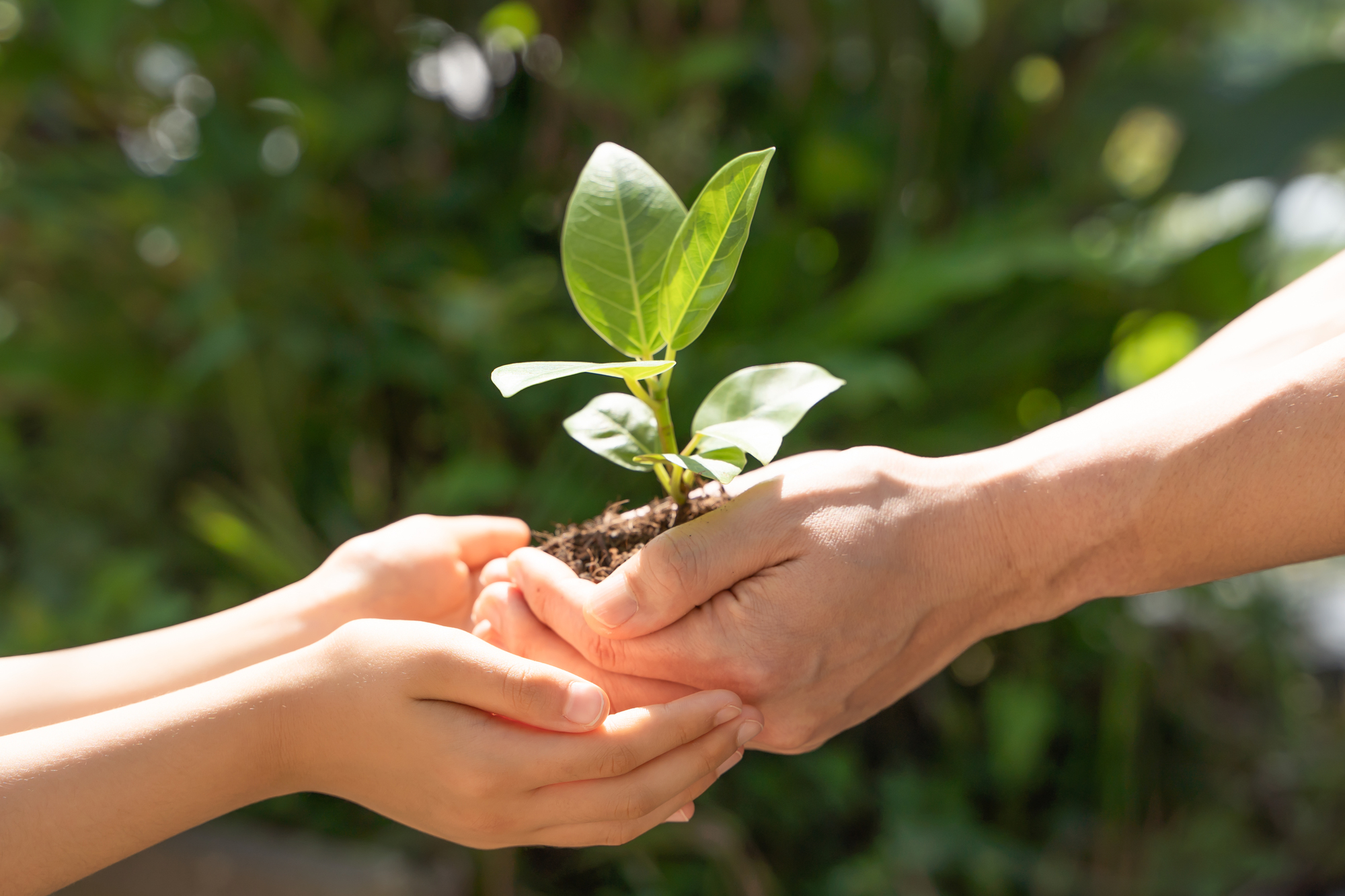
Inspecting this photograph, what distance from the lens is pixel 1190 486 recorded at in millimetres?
698

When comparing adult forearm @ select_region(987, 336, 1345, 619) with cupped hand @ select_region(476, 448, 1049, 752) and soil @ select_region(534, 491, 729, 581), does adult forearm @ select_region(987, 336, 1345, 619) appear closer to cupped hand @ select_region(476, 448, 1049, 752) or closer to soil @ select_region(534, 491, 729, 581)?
cupped hand @ select_region(476, 448, 1049, 752)

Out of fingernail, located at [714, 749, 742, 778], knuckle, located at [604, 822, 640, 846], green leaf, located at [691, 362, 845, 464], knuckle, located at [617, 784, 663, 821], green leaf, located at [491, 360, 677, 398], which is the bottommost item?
knuckle, located at [604, 822, 640, 846]

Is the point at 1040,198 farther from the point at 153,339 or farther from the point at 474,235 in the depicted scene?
the point at 153,339

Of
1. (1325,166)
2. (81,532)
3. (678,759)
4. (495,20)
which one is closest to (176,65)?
(495,20)

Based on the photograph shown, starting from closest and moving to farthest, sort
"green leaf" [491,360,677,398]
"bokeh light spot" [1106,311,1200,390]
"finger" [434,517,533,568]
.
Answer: "green leaf" [491,360,677,398], "finger" [434,517,533,568], "bokeh light spot" [1106,311,1200,390]

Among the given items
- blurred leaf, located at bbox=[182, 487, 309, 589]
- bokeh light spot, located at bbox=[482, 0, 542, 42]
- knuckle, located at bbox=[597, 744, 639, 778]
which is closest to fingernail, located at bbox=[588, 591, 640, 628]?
knuckle, located at bbox=[597, 744, 639, 778]

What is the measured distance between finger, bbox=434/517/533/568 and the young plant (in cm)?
24

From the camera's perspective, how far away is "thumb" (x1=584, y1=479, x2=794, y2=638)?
68 cm

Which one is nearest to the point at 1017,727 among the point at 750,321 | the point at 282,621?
the point at 750,321

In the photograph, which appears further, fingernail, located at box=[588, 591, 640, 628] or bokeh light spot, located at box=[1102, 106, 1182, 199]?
bokeh light spot, located at box=[1102, 106, 1182, 199]

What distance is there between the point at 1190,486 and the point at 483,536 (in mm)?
685

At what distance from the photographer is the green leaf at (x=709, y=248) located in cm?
62

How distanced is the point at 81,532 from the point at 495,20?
1534 mm

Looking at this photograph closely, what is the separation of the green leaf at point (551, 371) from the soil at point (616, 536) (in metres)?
0.18
